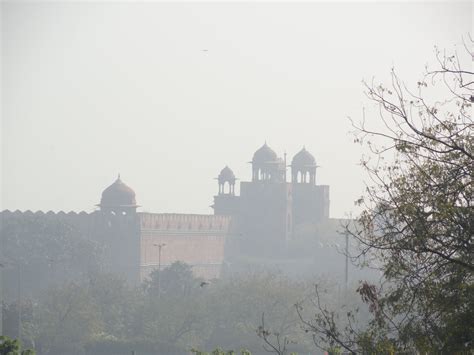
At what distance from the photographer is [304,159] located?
254 ft

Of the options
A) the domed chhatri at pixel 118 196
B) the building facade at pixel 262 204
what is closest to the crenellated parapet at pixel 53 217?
the domed chhatri at pixel 118 196

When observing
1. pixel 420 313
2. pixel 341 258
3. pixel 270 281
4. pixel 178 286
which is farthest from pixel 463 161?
pixel 341 258

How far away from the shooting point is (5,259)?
183ft

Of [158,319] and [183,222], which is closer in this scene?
[158,319]

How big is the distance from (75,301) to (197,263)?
29228mm

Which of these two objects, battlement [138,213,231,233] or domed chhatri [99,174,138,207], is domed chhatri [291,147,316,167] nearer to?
battlement [138,213,231,233]

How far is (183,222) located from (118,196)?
405 centimetres

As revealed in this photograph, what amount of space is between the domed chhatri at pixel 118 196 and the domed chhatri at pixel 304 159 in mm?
15110

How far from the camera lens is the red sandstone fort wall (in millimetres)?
63781

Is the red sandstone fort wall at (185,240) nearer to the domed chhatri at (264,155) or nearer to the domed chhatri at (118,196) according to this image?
the domed chhatri at (118,196)

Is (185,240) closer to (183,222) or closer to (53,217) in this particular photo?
(183,222)

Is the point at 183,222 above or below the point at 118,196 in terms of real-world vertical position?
below

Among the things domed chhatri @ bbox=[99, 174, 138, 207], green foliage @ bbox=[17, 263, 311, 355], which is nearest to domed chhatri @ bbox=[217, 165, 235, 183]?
domed chhatri @ bbox=[99, 174, 138, 207]

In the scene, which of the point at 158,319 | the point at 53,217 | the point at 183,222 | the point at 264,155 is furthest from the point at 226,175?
the point at 158,319
